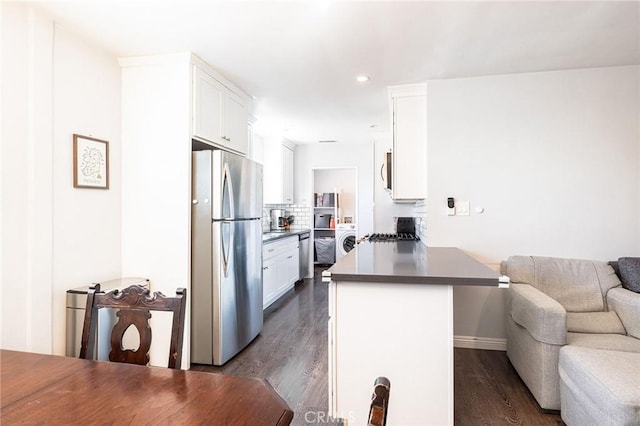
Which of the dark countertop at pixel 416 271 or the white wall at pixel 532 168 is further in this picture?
the white wall at pixel 532 168

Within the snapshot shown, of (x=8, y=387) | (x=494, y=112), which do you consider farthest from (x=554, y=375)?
(x=8, y=387)

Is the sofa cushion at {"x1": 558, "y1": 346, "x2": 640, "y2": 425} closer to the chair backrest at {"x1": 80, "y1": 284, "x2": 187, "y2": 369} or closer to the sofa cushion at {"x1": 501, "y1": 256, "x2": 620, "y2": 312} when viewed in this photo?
the sofa cushion at {"x1": 501, "y1": 256, "x2": 620, "y2": 312}

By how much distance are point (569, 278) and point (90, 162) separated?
142 inches

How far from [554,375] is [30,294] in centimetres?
310

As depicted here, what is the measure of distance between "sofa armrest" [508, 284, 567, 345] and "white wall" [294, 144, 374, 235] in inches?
147

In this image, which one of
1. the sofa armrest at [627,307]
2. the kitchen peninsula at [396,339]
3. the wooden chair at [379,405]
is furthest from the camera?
the sofa armrest at [627,307]

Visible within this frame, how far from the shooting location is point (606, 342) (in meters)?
1.99

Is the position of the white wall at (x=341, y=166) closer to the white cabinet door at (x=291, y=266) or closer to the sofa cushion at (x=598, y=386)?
the white cabinet door at (x=291, y=266)

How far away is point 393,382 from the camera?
170cm

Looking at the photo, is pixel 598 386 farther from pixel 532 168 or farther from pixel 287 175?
pixel 287 175

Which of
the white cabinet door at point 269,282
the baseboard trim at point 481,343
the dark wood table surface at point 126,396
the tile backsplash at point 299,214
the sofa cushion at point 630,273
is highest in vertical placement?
the tile backsplash at point 299,214

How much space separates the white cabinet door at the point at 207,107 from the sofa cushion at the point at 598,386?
9.20 feet

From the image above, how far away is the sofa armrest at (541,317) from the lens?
6.33 ft

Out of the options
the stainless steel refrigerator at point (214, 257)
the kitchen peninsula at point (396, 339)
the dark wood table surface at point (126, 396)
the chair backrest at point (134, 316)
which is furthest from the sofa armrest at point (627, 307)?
the stainless steel refrigerator at point (214, 257)
